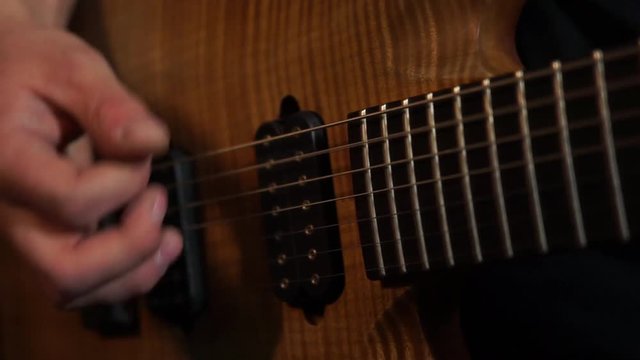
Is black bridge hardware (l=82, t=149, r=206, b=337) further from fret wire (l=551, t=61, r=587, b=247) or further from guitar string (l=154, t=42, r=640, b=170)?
fret wire (l=551, t=61, r=587, b=247)

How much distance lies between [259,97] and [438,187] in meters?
0.25

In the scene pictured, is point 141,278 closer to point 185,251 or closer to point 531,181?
point 185,251

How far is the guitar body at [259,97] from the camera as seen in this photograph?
58 centimetres

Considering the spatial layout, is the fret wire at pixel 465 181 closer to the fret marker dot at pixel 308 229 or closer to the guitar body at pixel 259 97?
the guitar body at pixel 259 97

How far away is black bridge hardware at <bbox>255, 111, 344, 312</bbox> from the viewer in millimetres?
615

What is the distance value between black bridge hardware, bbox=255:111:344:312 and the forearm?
267mm

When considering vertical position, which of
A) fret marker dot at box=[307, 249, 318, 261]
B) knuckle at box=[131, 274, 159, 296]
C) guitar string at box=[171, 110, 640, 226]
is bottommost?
knuckle at box=[131, 274, 159, 296]

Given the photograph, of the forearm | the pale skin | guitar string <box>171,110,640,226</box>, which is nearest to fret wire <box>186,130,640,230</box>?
guitar string <box>171,110,640,226</box>

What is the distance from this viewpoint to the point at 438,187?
0.52 meters

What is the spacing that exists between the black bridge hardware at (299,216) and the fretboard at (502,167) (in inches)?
1.8

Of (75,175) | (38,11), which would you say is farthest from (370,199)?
(38,11)

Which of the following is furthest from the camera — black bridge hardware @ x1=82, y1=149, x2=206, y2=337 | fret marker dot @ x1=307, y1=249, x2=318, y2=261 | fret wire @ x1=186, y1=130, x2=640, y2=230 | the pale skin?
black bridge hardware @ x1=82, y1=149, x2=206, y2=337

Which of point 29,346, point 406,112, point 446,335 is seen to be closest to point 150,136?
point 406,112

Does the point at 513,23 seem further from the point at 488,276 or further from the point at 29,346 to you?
the point at 29,346
